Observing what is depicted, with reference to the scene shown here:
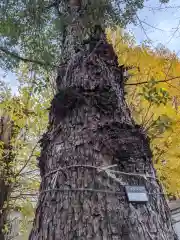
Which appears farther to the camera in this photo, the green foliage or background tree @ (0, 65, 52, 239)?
background tree @ (0, 65, 52, 239)

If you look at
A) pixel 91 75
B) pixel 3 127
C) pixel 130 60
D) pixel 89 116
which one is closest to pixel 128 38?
pixel 130 60

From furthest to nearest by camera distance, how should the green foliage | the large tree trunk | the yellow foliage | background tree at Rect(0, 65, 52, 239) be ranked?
background tree at Rect(0, 65, 52, 239)
the yellow foliage
the green foliage
the large tree trunk

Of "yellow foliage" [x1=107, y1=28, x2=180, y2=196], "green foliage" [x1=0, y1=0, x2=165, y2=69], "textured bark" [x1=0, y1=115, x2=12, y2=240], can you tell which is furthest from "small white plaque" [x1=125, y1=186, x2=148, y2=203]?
"textured bark" [x1=0, y1=115, x2=12, y2=240]

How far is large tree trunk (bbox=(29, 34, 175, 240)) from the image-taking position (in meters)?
1.08

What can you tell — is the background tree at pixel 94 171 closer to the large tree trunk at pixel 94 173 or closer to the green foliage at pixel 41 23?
the large tree trunk at pixel 94 173

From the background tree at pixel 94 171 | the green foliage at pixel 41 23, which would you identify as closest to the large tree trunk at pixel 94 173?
the background tree at pixel 94 171

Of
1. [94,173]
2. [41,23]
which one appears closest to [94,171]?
[94,173]

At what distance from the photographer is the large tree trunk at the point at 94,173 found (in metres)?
1.08

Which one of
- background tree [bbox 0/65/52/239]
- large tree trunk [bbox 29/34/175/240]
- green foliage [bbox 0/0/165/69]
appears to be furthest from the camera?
background tree [bbox 0/65/52/239]

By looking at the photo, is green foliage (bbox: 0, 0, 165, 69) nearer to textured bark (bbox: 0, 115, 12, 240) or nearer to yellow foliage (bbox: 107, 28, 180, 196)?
yellow foliage (bbox: 107, 28, 180, 196)

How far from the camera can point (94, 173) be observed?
4.11 feet

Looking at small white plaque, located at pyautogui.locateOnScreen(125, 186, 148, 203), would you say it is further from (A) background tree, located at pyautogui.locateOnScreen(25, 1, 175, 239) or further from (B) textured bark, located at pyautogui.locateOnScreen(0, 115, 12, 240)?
(B) textured bark, located at pyautogui.locateOnScreen(0, 115, 12, 240)

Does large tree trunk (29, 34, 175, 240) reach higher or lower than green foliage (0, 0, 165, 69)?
lower

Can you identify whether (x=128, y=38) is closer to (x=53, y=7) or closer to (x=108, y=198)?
(x=53, y=7)
